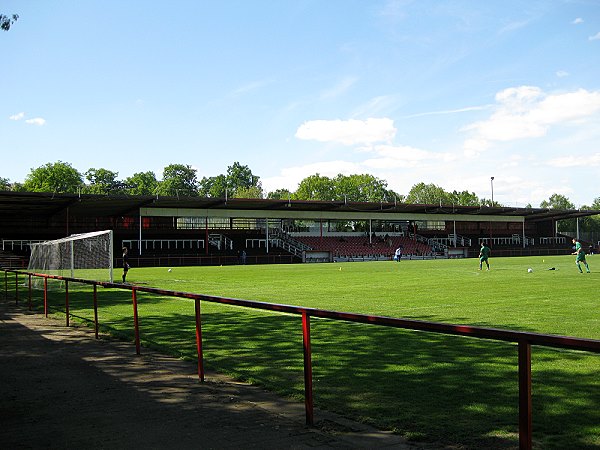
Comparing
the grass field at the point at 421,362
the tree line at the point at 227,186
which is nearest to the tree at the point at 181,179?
the tree line at the point at 227,186

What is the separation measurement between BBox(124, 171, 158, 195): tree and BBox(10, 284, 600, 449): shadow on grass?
484 feet

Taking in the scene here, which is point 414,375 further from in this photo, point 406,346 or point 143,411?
point 143,411

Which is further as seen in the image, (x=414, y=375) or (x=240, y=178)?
(x=240, y=178)

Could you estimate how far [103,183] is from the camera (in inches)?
5822

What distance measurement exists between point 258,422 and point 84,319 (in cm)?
978

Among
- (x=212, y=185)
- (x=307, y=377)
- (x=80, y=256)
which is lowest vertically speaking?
(x=307, y=377)

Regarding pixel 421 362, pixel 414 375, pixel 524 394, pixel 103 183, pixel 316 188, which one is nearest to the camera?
pixel 524 394

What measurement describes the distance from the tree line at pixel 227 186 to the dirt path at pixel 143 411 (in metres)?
93.5

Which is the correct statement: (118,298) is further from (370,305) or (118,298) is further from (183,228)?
(183,228)

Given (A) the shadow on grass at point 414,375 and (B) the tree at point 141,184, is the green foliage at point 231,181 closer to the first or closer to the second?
(B) the tree at point 141,184

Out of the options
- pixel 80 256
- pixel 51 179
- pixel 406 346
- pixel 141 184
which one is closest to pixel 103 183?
pixel 141 184

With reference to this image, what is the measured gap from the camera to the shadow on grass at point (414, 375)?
209 inches

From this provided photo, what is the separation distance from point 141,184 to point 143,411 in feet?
518

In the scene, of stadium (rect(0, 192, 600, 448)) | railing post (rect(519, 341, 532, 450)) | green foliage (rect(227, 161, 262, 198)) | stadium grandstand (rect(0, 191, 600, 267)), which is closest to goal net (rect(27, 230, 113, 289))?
stadium (rect(0, 192, 600, 448))
